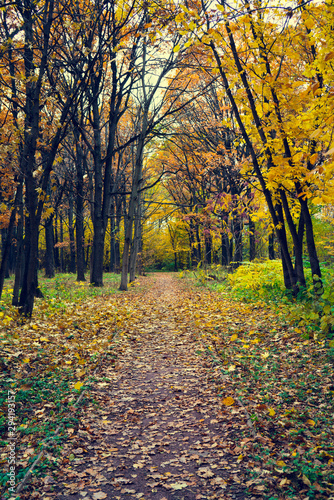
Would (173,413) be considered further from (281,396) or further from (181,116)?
(181,116)

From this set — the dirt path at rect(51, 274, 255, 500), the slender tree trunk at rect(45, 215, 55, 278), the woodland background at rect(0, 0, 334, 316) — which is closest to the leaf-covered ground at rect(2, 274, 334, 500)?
the dirt path at rect(51, 274, 255, 500)

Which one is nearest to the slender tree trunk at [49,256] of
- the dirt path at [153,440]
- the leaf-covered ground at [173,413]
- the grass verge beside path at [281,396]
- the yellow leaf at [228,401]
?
the leaf-covered ground at [173,413]

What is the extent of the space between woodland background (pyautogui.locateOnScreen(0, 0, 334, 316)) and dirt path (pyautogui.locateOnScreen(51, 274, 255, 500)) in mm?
2480

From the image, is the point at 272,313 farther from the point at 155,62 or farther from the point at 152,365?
the point at 155,62

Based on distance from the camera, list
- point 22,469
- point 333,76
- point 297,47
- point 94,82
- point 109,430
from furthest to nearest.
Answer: point 94,82 → point 297,47 → point 333,76 → point 109,430 → point 22,469

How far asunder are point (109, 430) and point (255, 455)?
1.70 meters

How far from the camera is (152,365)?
6.00 meters

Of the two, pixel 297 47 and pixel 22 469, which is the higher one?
pixel 297 47

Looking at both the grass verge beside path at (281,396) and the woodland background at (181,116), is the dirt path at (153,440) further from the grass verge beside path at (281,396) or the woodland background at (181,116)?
the woodland background at (181,116)

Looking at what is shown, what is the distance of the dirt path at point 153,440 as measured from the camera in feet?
9.53

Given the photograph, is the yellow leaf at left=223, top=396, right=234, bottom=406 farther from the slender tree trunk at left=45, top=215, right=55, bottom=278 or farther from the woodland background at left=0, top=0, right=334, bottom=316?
the slender tree trunk at left=45, top=215, right=55, bottom=278

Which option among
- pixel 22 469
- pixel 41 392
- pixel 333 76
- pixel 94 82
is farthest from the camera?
pixel 94 82

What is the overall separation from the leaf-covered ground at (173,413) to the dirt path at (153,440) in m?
0.01

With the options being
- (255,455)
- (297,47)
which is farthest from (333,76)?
(255,455)
